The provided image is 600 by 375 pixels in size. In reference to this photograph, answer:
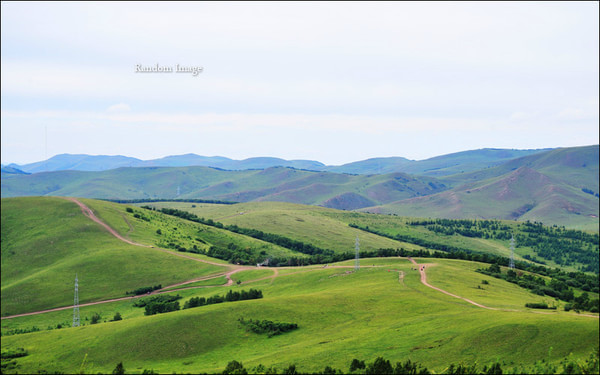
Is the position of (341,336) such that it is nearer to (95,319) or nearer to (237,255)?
(95,319)

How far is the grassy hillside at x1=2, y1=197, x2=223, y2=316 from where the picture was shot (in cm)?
11831

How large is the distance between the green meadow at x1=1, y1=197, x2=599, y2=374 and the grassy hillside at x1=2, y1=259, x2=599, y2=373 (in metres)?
0.20

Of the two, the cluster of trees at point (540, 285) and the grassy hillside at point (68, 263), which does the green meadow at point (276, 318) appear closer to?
the grassy hillside at point (68, 263)

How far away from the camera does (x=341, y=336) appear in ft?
216

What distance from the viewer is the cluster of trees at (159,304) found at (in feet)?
317

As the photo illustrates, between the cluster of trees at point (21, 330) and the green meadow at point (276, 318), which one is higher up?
the green meadow at point (276, 318)

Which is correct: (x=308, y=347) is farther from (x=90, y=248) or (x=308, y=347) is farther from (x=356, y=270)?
(x=90, y=248)

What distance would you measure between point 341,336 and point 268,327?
1397cm

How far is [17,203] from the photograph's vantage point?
189250mm

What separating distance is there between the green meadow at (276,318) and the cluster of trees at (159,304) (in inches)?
99.8

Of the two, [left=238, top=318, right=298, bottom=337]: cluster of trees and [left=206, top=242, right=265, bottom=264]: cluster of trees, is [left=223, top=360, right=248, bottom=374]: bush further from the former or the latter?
[left=206, top=242, right=265, bottom=264]: cluster of trees

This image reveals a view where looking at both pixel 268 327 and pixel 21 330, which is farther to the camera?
pixel 21 330

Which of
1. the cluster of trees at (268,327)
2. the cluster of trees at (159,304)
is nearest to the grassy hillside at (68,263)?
the cluster of trees at (159,304)

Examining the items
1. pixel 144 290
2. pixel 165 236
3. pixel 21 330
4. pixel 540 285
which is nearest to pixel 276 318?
pixel 144 290
